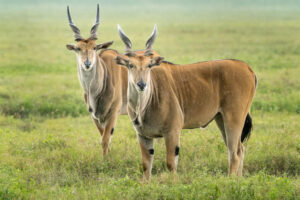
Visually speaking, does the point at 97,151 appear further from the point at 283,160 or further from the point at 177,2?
the point at 177,2

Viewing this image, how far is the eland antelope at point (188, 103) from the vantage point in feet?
18.9

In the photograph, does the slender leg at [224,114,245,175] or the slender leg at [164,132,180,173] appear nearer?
the slender leg at [164,132,180,173]

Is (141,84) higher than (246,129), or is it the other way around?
(141,84)

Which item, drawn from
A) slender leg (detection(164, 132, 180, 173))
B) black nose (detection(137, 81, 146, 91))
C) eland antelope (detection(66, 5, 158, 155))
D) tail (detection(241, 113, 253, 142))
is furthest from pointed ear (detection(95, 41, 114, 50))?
tail (detection(241, 113, 253, 142))

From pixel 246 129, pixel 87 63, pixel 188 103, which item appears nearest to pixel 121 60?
pixel 188 103

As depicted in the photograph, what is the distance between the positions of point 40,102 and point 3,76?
14.8 feet

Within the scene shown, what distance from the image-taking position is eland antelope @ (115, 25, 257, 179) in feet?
18.9

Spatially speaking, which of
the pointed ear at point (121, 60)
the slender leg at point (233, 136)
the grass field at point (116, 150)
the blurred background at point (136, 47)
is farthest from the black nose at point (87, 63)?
the blurred background at point (136, 47)

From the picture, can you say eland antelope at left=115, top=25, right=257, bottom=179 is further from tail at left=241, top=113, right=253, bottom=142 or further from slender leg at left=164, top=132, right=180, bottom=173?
tail at left=241, top=113, right=253, bottom=142

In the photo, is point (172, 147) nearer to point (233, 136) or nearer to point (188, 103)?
point (188, 103)

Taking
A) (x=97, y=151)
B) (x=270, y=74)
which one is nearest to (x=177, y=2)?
(x=270, y=74)

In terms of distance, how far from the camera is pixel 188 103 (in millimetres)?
6145

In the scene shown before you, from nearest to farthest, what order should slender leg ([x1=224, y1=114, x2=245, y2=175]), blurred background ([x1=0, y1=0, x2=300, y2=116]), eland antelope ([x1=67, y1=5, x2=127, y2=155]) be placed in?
slender leg ([x1=224, y1=114, x2=245, y2=175])
eland antelope ([x1=67, y1=5, x2=127, y2=155])
blurred background ([x1=0, y1=0, x2=300, y2=116])

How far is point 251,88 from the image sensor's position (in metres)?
6.30
